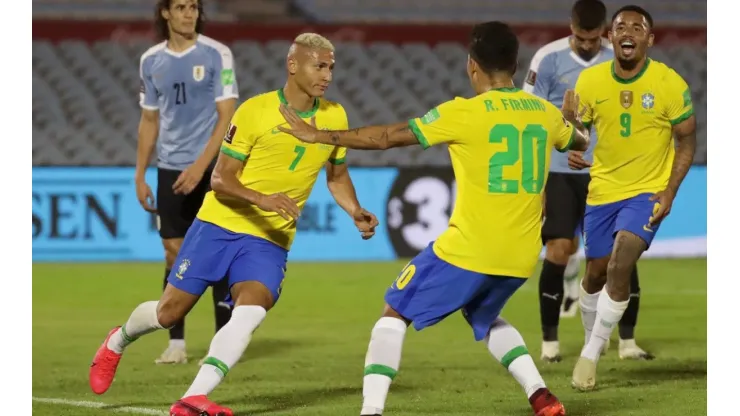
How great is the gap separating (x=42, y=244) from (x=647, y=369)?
8403mm

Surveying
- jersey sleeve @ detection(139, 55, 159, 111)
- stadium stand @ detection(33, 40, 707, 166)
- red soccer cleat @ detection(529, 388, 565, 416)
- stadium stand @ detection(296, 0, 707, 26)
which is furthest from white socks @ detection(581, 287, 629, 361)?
stadium stand @ detection(296, 0, 707, 26)

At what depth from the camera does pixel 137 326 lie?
6.57 m

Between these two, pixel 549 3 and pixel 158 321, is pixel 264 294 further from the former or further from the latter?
pixel 549 3

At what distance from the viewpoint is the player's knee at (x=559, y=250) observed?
8.27 meters

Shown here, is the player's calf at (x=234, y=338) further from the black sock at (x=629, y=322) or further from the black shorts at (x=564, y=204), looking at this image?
the black sock at (x=629, y=322)

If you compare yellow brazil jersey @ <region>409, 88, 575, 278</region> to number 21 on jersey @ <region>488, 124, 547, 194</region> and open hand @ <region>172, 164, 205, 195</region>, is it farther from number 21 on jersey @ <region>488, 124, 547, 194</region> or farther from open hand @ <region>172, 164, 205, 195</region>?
open hand @ <region>172, 164, 205, 195</region>

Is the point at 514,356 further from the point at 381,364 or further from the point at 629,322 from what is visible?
the point at 629,322

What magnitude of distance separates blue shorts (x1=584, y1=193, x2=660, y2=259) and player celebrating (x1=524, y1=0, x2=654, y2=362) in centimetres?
72

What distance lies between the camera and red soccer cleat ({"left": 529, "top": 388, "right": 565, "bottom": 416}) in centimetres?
571

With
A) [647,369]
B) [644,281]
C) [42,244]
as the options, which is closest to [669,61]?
[644,281]

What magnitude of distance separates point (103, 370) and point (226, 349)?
40.0 inches

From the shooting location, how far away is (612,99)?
7.24 metres

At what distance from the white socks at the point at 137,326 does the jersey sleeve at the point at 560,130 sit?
2102 millimetres

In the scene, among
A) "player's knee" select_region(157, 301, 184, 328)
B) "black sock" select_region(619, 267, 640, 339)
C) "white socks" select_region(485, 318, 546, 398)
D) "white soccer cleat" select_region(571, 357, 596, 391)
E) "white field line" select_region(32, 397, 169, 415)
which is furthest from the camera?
"black sock" select_region(619, 267, 640, 339)
